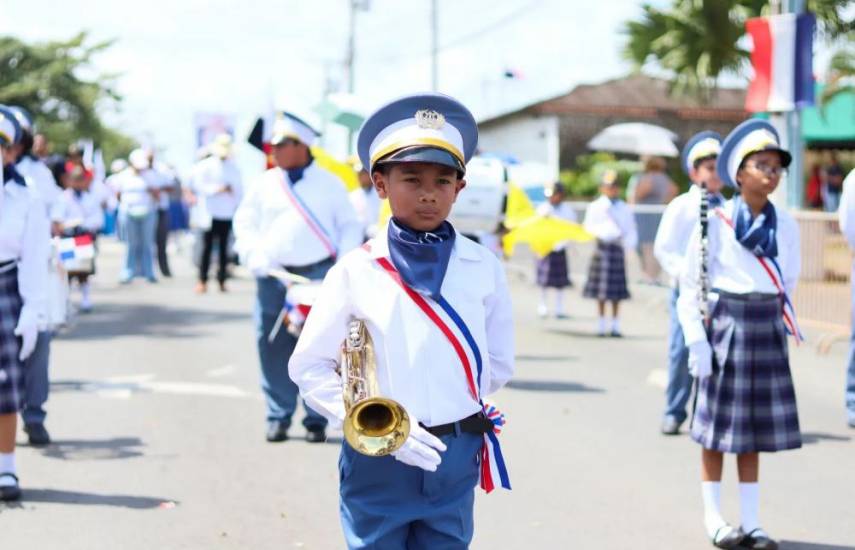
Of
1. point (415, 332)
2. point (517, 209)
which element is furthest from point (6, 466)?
point (517, 209)

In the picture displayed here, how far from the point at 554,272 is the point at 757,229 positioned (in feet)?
35.8

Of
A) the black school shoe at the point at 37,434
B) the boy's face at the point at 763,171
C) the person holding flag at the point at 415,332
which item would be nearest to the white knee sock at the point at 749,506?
the boy's face at the point at 763,171

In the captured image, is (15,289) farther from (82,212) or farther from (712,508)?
(82,212)

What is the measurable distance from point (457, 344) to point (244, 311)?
13.3 metres

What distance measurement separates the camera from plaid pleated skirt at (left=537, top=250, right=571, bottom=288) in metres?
17.0

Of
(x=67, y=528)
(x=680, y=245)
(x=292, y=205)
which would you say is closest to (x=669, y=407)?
(x=680, y=245)

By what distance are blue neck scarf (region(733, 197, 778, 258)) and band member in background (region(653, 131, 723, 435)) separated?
139 centimetres

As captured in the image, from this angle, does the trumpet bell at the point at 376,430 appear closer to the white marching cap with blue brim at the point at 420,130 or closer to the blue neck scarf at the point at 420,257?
the blue neck scarf at the point at 420,257

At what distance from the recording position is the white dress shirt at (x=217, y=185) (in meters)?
19.0

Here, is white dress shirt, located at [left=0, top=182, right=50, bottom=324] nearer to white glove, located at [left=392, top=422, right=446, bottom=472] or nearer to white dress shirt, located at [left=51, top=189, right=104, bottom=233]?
white glove, located at [left=392, top=422, right=446, bottom=472]

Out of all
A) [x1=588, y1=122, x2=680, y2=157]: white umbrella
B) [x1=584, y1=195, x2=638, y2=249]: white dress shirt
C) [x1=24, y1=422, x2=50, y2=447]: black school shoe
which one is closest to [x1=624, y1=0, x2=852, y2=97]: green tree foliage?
[x1=588, y1=122, x2=680, y2=157]: white umbrella

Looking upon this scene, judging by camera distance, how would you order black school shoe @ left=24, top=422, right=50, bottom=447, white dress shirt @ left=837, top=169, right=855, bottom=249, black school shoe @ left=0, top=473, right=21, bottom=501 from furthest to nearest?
white dress shirt @ left=837, top=169, right=855, bottom=249 < black school shoe @ left=24, top=422, right=50, bottom=447 < black school shoe @ left=0, top=473, right=21, bottom=501

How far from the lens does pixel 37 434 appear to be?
8516 mm

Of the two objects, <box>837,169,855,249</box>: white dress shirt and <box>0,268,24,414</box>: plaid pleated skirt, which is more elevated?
<box>837,169,855,249</box>: white dress shirt
